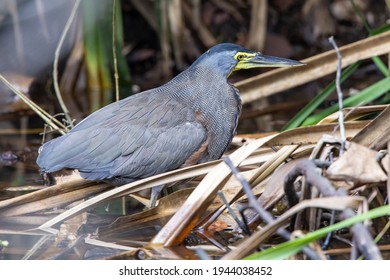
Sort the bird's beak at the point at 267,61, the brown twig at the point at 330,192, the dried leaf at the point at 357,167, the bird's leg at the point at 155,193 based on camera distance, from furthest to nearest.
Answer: the bird's beak at the point at 267,61
the bird's leg at the point at 155,193
the dried leaf at the point at 357,167
the brown twig at the point at 330,192

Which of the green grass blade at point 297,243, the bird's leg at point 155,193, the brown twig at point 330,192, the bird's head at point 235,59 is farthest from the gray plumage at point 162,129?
the green grass blade at point 297,243

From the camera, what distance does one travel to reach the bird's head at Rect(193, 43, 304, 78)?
4145mm

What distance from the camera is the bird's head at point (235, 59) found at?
4145mm

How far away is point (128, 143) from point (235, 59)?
78 centimetres

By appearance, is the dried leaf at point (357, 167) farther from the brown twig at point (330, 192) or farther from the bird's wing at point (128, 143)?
the bird's wing at point (128, 143)

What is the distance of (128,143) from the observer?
388 centimetres

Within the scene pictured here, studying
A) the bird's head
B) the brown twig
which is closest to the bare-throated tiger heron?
the bird's head

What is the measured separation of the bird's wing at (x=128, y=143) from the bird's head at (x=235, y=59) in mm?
368

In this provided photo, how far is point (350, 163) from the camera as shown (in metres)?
2.88

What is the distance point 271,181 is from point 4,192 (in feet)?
5.58

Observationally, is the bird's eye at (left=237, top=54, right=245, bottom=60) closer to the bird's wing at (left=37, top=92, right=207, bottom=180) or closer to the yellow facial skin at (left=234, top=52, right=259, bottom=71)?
the yellow facial skin at (left=234, top=52, right=259, bottom=71)

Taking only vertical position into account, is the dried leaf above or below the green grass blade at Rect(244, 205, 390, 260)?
above

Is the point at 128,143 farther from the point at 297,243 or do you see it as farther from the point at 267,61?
the point at 297,243

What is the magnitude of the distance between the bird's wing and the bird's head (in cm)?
37
